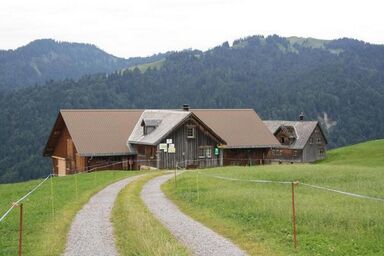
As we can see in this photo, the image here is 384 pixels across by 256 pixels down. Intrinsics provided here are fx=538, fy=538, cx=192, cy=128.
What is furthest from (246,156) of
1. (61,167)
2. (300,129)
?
(300,129)

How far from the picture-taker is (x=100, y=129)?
59.5 metres

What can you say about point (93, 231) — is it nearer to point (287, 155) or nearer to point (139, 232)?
point (139, 232)

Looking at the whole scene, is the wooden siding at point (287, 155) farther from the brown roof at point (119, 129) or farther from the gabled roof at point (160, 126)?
the gabled roof at point (160, 126)

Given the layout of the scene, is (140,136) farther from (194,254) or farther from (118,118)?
(194,254)

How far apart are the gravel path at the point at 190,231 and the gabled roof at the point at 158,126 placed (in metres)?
26.7

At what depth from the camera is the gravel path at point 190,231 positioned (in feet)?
52.9

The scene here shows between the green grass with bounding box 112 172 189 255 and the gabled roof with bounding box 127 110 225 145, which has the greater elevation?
the gabled roof with bounding box 127 110 225 145

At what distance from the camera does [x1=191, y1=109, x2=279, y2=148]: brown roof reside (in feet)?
203

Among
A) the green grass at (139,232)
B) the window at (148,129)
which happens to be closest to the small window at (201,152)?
the window at (148,129)

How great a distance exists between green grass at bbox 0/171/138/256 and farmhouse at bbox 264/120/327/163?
56335 mm

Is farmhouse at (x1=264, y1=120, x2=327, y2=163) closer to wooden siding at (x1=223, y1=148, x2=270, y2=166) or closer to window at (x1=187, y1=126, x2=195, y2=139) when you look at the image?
wooden siding at (x1=223, y1=148, x2=270, y2=166)

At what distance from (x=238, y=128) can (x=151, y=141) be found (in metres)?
14.2

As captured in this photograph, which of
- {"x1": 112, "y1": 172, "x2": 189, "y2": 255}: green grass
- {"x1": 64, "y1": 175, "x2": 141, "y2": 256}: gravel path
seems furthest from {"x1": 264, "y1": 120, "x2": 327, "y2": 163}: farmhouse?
{"x1": 112, "y1": 172, "x2": 189, "y2": 255}: green grass

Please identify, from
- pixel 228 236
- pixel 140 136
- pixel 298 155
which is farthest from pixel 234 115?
pixel 228 236
